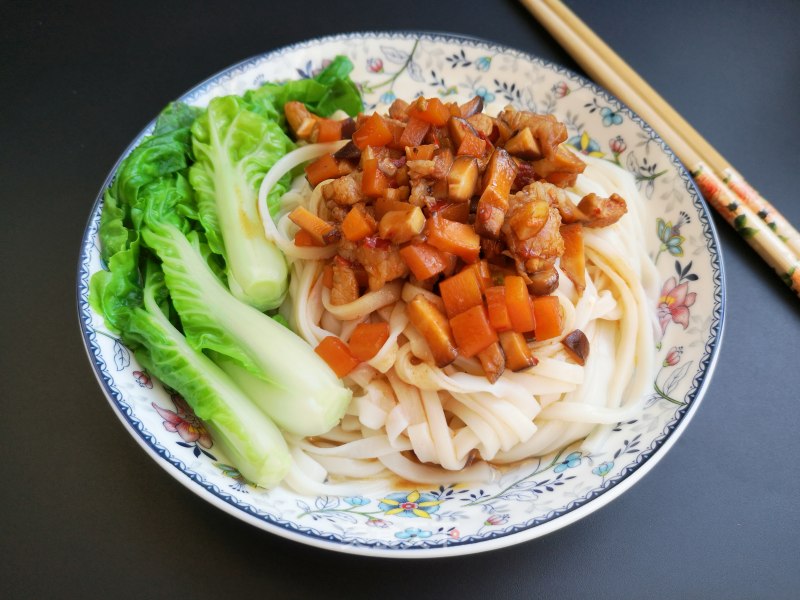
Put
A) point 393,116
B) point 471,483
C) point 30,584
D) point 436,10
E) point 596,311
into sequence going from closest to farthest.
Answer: point 30,584, point 471,483, point 596,311, point 393,116, point 436,10

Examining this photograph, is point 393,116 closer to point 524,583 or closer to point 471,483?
point 471,483

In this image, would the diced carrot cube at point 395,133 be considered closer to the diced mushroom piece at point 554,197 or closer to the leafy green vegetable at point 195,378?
the diced mushroom piece at point 554,197

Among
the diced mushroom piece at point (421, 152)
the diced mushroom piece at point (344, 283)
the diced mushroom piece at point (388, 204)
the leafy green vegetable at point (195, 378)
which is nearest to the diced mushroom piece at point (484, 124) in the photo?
the diced mushroom piece at point (421, 152)

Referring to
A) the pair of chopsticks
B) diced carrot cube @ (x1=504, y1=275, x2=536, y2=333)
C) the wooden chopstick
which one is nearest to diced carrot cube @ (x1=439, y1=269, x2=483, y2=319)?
diced carrot cube @ (x1=504, y1=275, x2=536, y2=333)

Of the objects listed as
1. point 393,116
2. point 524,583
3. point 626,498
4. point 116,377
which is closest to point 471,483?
point 524,583

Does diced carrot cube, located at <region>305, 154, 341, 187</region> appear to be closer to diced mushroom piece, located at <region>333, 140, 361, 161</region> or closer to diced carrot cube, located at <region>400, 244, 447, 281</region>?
diced mushroom piece, located at <region>333, 140, 361, 161</region>

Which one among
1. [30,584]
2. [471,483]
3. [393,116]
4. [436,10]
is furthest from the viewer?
[436,10]

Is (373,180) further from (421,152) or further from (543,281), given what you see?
(543,281)
